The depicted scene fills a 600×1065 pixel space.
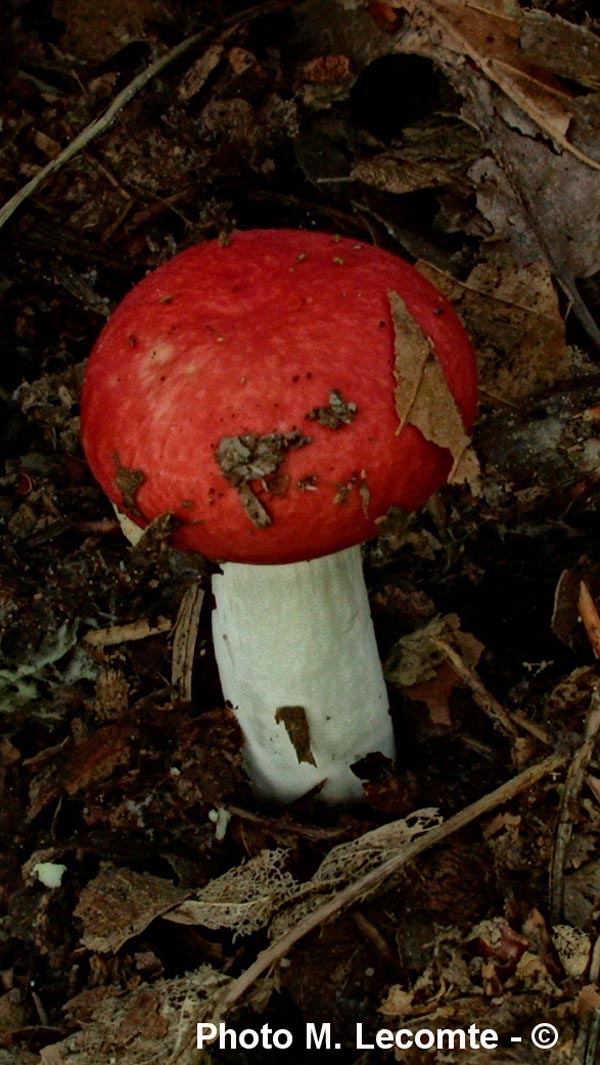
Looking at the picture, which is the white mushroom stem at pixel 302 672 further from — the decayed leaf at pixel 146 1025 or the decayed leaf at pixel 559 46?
the decayed leaf at pixel 559 46

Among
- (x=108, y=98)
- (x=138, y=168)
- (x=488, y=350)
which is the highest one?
(x=108, y=98)

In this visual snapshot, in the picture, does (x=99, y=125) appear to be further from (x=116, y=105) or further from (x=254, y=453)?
(x=254, y=453)

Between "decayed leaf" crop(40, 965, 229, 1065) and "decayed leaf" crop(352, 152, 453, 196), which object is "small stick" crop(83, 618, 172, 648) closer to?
"decayed leaf" crop(40, 965, 229, 1065)

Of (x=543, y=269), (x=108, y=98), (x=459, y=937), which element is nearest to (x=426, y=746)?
(x=459, y=937)

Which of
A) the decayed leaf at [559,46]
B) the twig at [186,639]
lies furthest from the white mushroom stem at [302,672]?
the decayed leaf at [559,46]

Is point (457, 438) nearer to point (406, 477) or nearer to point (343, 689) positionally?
point (406, 477)

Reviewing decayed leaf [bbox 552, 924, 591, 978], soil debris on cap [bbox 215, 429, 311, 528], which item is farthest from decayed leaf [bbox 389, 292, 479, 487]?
decayed leaf [bbox 552, 924, 591, 978]
